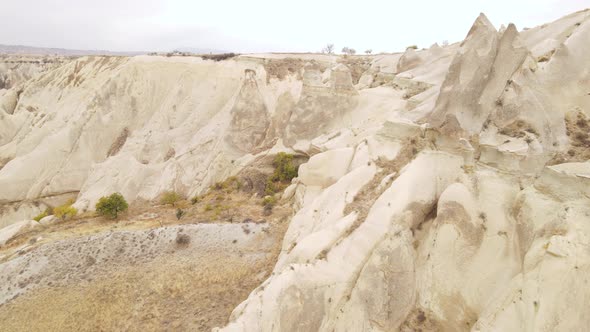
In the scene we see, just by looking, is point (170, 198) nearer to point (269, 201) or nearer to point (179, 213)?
point (179, 213)

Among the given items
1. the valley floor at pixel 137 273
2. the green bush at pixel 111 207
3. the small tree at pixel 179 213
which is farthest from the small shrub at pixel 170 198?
the valley floor at pixel 137 273

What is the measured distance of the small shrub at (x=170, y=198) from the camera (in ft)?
76.2

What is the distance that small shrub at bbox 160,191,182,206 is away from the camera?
914 inches

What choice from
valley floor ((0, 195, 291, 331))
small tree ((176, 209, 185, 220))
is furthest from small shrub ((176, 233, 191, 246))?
small tree ((176, 209, 185, 220))

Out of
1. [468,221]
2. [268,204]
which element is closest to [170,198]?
[268,204]

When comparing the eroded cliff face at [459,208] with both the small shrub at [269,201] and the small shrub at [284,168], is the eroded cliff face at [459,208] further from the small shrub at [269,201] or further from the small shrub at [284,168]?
the small shrub at [284,168]

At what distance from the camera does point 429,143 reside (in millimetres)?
11945

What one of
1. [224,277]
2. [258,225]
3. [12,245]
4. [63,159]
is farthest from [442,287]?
[63,159]

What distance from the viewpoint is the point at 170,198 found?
23594 millimetres

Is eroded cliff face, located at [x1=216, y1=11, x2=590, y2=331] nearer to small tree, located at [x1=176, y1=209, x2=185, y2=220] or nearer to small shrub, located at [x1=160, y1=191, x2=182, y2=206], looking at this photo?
small tree, located at [x1=176, y1=209, x2=185, y2=220]

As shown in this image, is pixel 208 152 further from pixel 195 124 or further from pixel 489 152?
pixel 489 152

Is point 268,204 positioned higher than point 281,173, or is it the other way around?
point 281,173

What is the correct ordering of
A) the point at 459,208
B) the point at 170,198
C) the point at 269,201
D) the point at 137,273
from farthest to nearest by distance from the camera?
the point at 170,198 < the point at 269,201 < the point at 137,273 < the point at 459,208

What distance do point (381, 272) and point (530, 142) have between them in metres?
5.79
